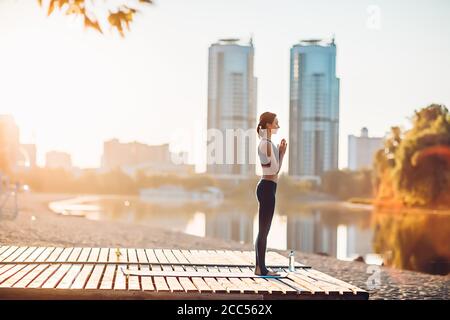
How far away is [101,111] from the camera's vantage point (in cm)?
927

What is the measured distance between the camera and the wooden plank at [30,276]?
391cm

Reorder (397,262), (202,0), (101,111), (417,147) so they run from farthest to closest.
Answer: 1. (417,147)
2. (397,262)
3. (101,111)
4. (202,0)

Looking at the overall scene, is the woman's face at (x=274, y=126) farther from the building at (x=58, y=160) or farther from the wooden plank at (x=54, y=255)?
the building at (x=58, y=160)

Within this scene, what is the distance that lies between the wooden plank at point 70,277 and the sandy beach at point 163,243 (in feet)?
8.06

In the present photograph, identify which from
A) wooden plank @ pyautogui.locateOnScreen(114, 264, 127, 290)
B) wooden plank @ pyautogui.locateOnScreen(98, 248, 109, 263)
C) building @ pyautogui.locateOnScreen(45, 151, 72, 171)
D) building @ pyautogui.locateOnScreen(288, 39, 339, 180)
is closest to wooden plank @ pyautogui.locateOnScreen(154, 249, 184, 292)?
wooden plank @ pyautogui.locateOnScreen(114, 264, 127, 290)

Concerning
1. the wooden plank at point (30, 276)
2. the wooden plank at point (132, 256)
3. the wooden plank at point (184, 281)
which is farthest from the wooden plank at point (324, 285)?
the wooden plank at point (30, 276)

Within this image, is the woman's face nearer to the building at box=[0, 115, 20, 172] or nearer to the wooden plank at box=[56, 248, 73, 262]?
the wooden plank at box=[56, 248, 73, 262]

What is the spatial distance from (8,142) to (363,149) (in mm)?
10186

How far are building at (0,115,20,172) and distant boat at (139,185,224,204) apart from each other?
8.01m

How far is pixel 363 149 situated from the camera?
71.1 feet

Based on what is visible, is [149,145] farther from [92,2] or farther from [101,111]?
[92,2]

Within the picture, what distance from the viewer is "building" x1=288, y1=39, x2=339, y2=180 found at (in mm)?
12805
